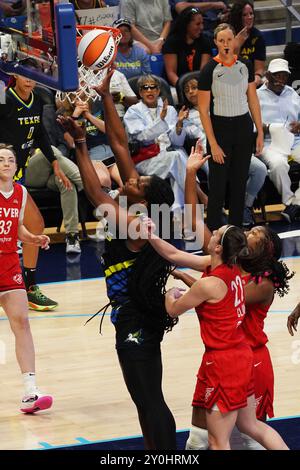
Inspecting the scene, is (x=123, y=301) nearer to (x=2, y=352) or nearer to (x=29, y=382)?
(x=29, y=382)

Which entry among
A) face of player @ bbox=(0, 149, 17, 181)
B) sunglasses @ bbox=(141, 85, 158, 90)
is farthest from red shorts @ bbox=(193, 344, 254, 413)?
sunglasses @ bbox=(141, 85, 158, 90)

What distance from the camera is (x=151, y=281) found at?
556 cm

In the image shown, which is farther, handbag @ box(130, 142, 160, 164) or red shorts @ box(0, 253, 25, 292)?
handbag @ box(130, 142, 160, 164)

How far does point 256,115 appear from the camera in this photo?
11031mm

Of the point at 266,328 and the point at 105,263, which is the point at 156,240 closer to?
the point at 105,263

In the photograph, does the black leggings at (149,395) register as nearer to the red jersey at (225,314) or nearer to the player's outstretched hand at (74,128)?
the red jersey at (225,314)

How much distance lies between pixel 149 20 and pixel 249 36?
4.34 ft

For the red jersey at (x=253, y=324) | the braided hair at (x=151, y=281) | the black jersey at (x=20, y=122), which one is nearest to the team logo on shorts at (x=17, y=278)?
the braided hair at (x=151, y=281)

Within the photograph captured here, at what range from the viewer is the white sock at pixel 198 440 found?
5.53 m

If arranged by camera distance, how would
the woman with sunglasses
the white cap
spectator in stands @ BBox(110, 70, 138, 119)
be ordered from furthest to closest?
the white cap
spectator in stands @ BBox(110, 70, 138, 119)
the woman with sunglasses

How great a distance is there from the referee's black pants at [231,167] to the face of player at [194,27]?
239cm

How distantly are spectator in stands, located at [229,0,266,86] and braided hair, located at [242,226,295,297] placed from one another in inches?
296

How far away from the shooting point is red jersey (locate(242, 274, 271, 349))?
5.68 meters

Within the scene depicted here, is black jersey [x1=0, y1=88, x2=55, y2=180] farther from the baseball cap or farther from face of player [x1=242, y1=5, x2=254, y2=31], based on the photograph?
face of player [x1=242, y1=5, x2=254, y2=31]
